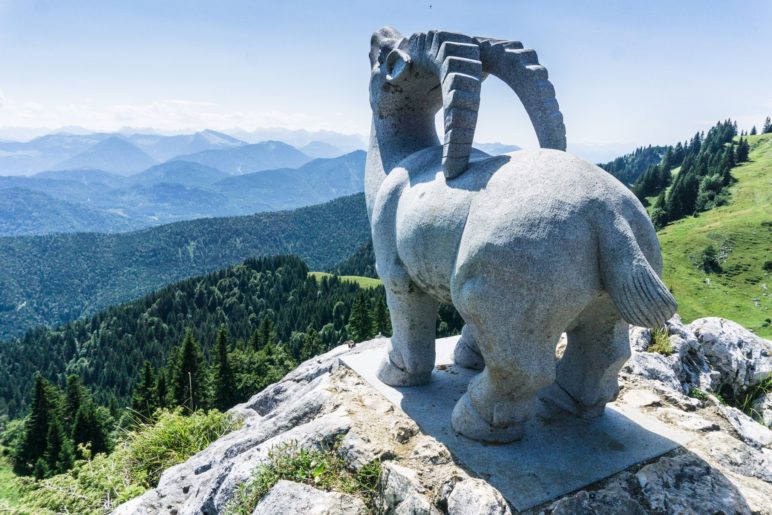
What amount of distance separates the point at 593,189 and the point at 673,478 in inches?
117

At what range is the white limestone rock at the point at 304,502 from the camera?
491 centimetres

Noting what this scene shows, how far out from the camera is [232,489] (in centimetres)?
574

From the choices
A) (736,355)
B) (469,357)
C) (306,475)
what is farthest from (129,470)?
(736,355)

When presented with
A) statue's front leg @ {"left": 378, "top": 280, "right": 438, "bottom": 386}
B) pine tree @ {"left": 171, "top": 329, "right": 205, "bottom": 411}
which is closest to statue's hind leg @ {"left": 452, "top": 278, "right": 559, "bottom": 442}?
statue's front leg @ {"left": 378, "top": 280, "right": 438, "bottom": 386}

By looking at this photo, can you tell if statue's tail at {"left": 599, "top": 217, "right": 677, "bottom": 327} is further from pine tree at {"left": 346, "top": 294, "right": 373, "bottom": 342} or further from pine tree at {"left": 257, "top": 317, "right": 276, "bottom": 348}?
pine tree at {"left": 257, "top": 317, "right": 276, "bottom": 348}

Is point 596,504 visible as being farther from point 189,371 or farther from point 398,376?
point 189,371

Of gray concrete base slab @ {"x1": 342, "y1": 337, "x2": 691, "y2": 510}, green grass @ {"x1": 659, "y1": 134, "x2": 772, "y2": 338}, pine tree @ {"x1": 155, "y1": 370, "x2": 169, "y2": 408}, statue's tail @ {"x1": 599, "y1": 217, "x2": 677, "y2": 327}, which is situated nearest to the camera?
statue's tail @ {"x1": 599, "y1": 217, "x2": 677, "y2": 327}

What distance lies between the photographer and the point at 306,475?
5383 mm

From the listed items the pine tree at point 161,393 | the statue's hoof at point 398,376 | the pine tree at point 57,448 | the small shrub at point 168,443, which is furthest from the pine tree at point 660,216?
the statue's hoof at point 398,376

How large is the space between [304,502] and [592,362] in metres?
3.29

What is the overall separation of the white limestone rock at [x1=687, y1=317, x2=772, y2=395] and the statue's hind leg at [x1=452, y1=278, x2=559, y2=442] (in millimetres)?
5775

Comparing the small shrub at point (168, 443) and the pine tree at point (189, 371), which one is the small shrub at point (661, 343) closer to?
the small shrub at point (168, 443)

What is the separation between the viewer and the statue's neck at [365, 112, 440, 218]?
6613 millimetres

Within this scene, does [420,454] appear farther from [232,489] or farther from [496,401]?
[232,489]
